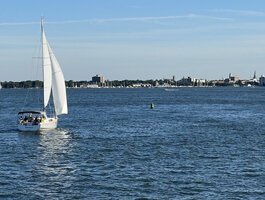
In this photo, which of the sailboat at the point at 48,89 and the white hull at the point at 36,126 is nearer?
the white hull at the point at 36,126

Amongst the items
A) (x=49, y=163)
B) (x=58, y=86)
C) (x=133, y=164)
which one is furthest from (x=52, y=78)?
(x=133, y=164)

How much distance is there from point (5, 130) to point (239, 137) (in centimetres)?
3136

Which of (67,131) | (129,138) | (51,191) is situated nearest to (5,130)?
(67,131)

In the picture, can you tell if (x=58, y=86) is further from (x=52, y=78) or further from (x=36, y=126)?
(x=36, y=126)

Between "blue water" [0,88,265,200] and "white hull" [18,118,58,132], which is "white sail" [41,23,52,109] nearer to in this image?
"white hull" [18,118,58,132]

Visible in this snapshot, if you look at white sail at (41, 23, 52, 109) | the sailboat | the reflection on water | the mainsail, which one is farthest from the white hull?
white sail at (41, 23, 52, 109)

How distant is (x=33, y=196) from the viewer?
129 feet

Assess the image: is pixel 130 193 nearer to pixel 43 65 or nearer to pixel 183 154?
pixel 183 154

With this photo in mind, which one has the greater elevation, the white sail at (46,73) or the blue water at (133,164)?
the white sail at (46,73)

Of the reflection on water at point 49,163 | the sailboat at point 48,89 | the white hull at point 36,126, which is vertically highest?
the sailboat at point 48,89

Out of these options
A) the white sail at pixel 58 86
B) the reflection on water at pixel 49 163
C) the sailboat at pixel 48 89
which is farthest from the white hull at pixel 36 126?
the white sail at pixel 58 86

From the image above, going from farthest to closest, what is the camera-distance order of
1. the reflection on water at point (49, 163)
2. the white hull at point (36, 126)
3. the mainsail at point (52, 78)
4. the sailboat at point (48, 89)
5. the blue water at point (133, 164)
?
the mainsail at point (52, 78) < the sailboat at point (48, 89) < the white hull at point (36, 126) < the reflection on water at point (49, 163) < the blue water at point (133, 164)

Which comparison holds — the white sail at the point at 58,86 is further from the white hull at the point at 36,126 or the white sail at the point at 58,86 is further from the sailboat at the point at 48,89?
the white hull at the point at 36,126

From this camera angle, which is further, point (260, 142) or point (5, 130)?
point (5, 130)
